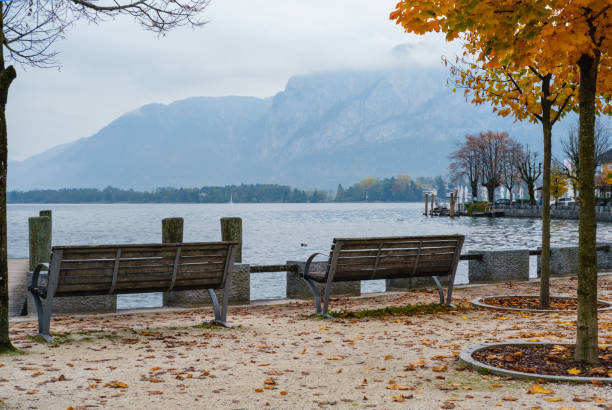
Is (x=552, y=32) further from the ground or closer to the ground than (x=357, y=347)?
further from the ground

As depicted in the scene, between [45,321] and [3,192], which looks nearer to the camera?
[3,192]

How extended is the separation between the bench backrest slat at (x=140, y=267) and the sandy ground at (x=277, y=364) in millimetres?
457

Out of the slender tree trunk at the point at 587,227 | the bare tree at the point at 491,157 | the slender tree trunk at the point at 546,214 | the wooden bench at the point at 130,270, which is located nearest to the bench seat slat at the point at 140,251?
the wooden bench at the point at 130,270

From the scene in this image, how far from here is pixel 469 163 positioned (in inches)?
4424

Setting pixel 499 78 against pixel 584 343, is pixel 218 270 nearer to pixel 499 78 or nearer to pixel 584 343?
pixel 584 343

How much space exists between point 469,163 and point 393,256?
351 feet

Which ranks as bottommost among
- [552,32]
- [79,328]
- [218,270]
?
[79,328]

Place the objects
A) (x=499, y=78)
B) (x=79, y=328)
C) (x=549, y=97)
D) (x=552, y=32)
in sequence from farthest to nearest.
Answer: (x=499, y=78) < (x=549, y=97) < (x=79, y=328) < (x=552, y=32)

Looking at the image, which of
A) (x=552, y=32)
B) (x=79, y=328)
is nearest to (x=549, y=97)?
(x=552, y=32)

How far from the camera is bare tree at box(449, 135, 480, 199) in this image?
365ft

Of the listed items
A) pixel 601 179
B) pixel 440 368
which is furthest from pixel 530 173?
pixel 440 368

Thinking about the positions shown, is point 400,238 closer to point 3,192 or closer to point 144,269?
point 144,269

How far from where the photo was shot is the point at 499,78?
960cm

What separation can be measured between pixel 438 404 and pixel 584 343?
5.25 feet
